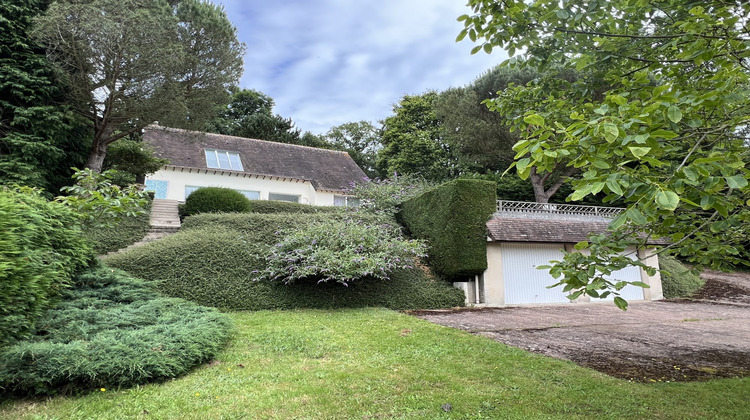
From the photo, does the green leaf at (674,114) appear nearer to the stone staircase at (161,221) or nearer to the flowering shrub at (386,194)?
the flowering shrub at (386,194)

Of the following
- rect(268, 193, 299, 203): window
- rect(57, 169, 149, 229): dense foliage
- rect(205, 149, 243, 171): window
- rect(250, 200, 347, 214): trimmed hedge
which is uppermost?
rect(205, 149, 243, 171): window

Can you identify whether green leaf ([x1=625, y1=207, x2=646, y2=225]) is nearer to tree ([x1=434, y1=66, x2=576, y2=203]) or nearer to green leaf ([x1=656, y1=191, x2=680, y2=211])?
green leaf ([x1=656, y1=191, x2=680, y2=211])

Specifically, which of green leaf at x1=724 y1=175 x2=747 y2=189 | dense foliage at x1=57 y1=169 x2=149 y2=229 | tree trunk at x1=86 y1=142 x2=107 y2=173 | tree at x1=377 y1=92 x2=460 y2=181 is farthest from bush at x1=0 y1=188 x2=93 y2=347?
tree at x1=377 y1=92 x2=460 y2=181

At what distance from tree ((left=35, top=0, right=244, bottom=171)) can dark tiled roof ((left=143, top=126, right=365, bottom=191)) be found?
358 cm

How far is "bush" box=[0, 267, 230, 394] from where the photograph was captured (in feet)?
11.4

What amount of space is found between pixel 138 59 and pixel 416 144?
19.1 meters

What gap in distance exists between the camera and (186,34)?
47.1 feet

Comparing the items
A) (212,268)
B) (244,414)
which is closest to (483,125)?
(212,268)

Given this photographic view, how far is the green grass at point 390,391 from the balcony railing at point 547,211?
29.2 feet

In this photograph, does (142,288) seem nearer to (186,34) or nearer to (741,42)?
(741,42)

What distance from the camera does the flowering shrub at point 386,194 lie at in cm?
1452

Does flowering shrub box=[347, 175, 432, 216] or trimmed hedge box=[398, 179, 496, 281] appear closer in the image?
trimmed hedge box=[398, 179, 496, 281]

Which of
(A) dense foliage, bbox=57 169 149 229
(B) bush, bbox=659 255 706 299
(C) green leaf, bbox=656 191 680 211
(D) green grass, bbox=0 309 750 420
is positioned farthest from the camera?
(B) bush, bbox=659 255 706 299

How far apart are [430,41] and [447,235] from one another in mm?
6138
